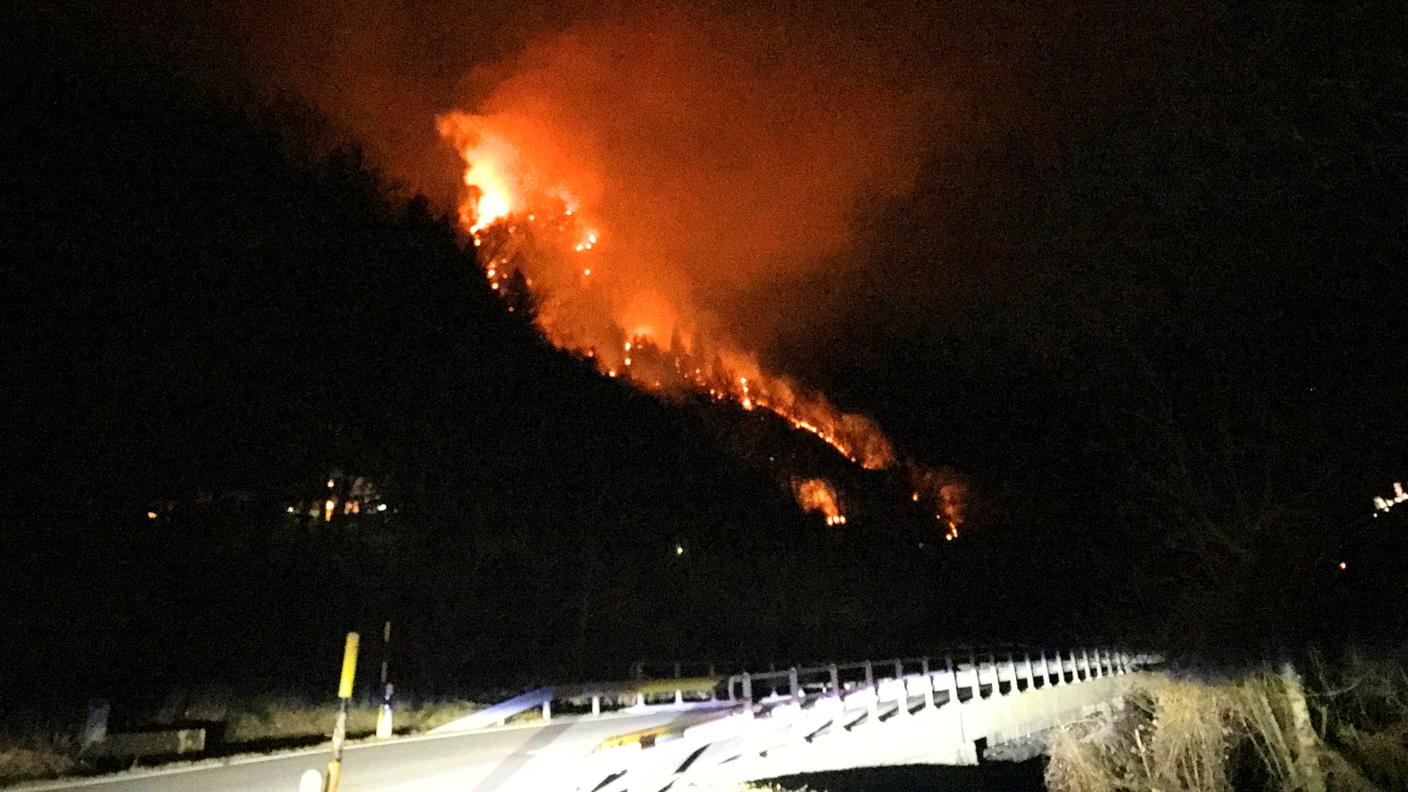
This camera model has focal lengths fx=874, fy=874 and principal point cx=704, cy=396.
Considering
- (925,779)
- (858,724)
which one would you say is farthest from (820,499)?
(858,724)

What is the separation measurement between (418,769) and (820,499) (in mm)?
53438

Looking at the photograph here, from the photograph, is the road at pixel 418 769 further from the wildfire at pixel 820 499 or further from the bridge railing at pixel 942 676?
the wildfire at pixel 820 499

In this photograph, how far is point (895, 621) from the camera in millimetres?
55125

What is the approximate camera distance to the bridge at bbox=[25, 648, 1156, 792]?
1207 cm

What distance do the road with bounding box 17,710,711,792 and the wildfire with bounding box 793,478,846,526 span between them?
4476 centimetres

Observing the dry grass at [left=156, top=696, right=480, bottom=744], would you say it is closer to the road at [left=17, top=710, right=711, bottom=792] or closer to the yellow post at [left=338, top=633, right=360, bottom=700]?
the road at [left=17, top=710, right=711, bottom=792]

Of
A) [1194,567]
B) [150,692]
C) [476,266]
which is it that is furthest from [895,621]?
[150,692]

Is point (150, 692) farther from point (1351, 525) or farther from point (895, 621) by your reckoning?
point (895, 621)

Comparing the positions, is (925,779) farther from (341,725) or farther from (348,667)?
(348,667)

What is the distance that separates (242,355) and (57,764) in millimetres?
11348

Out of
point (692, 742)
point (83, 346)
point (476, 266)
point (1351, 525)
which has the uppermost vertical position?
point (476, 266)

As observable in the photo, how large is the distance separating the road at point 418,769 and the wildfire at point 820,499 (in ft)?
147

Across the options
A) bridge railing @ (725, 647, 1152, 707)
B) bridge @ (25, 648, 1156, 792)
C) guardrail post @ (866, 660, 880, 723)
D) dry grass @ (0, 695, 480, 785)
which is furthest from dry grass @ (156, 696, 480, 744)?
guardrail post @ (866, 660, 880, 723)

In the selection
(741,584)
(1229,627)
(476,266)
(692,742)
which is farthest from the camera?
(741,584)
